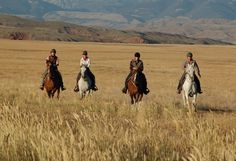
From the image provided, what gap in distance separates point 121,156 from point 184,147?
8.48ft

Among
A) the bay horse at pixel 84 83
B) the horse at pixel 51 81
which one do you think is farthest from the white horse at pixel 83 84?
the horse at pixel 51 81

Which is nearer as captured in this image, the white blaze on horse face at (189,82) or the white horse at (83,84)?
the white blaze on horse face at (189,82)

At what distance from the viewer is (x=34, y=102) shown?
19.1 m

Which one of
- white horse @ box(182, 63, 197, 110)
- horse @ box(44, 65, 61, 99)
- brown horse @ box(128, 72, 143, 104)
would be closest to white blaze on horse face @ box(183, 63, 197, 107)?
white horse @ box(182, 63, 197, 110)

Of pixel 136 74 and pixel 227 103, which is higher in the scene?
pixel 136 74

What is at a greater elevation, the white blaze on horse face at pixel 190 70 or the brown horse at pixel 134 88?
the white blaze on horse face at pixel 190 70

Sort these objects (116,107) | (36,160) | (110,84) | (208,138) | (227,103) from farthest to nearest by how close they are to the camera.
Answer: (110,84) → (227,103) → (116,107) → (208,138) → (36,160)

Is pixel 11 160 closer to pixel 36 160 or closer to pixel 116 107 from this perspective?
pixel 36 160

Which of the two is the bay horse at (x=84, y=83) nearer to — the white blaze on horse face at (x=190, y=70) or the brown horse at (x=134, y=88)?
the brown horse at (x=134, y=88)

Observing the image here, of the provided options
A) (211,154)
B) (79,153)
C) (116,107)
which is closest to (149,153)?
(211,154)

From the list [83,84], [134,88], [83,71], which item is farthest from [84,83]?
[134,88]

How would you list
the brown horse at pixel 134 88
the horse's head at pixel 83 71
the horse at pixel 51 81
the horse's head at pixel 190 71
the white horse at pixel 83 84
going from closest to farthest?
the brown horse at pixel 134 88
the horse's head at pixel 190 71
the horse at pixel 51 81
the horse's head at pixel 83 71
the white horse at pixel 83 84

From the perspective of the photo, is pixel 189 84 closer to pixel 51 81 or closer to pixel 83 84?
pixel 83 84

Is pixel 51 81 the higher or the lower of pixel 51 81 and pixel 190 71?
the lower
